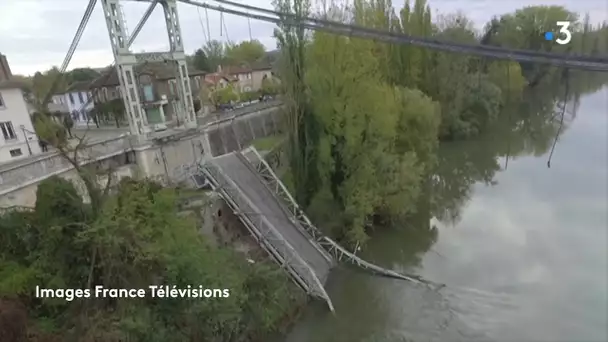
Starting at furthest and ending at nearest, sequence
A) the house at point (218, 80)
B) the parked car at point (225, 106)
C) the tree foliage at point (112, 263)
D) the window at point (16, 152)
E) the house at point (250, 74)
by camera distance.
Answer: the house at point (250, 74) → the house at point (218, 80) → the parked car at point (225, 106) → the window at point (16, 152) → the tree foliage at point (112, 263)

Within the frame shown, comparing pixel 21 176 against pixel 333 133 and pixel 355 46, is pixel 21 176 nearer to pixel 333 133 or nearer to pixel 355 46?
pixel 333 133

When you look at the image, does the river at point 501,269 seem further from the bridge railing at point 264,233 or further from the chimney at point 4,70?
the chimney at point 4,70

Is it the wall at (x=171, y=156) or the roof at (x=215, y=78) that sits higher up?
the roof at (x=215, y=78)

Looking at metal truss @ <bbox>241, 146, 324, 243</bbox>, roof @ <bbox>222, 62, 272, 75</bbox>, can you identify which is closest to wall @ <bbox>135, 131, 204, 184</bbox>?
metal truss @ <bbox>241, 146, 324, 243</bbox>

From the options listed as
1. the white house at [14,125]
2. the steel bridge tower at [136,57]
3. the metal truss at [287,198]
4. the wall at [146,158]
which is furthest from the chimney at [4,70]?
the metal truss at [287,198]

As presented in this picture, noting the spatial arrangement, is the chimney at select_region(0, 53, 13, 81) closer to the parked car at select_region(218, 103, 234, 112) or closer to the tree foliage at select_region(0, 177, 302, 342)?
the parked car at select_region(218, 103, 234, 112)

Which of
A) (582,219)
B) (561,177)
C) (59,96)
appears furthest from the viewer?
(59,96)

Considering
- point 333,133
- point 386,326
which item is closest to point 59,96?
point 333,133
